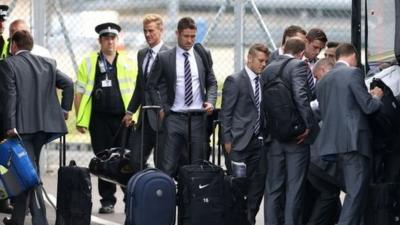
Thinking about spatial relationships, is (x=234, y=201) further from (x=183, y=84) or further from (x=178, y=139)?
(x=183, y=84)

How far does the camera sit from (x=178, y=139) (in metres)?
13.5

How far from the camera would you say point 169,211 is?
39.4 feet

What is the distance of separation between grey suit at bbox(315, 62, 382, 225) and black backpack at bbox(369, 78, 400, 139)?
0.40ft

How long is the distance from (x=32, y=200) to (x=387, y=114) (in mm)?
3672

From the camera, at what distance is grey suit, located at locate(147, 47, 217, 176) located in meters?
13.5

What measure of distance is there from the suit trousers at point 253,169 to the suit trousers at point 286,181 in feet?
1.98

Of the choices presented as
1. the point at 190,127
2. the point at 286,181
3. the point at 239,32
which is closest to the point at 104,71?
the point at 190,127

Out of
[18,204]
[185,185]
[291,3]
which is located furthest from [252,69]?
[291,3]

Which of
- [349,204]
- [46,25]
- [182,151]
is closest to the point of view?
[349,204]

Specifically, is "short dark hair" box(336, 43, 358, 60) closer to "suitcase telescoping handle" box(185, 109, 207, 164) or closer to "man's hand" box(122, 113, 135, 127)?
"suitcase telescoping handle" box(185, 109, 207, 164)

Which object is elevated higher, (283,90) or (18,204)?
(283,90)

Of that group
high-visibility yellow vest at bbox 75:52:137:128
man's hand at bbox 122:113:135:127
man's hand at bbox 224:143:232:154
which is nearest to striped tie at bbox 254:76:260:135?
man's hand at bbox 224:143:232:154

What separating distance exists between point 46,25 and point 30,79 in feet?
15.9

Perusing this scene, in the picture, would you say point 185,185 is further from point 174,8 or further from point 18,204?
point 174,8
